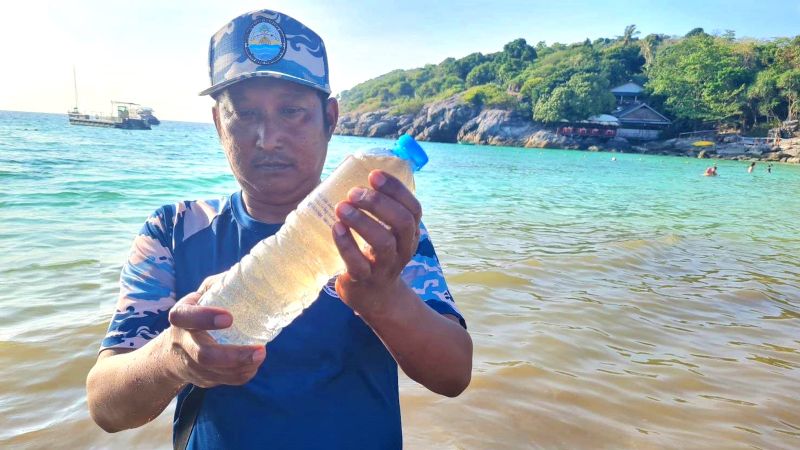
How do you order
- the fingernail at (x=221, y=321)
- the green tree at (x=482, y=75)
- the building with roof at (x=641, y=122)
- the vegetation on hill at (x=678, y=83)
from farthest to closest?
the green tree at (x=482, y=75) → the building with roof at (x=641, y=122) → the vegetation on hill at (x=678, y=83) → the fingernail at (x=221, y=321)

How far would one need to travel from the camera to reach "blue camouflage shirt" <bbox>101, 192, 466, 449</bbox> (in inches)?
58.6

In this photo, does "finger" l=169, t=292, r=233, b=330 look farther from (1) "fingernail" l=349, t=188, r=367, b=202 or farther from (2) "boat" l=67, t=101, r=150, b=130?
(2) "boat" l=67, t=101, r=150, b=130

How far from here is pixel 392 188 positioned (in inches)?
42.4

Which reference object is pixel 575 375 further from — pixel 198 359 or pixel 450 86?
pixel 450 86

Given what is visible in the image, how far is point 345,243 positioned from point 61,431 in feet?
8.65

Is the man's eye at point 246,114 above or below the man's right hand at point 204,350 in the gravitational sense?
above

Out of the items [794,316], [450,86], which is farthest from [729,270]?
[450,86]

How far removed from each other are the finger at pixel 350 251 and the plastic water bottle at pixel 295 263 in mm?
169

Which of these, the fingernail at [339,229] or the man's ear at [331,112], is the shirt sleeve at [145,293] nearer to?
the man's ear at [331,112]

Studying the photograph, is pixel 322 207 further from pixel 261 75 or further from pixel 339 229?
pixel 261 75

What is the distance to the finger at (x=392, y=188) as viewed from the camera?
1.07 meters

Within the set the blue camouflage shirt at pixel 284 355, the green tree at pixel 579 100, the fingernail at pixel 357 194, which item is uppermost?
the green tree at pixel 579 100

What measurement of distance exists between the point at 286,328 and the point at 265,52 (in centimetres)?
91

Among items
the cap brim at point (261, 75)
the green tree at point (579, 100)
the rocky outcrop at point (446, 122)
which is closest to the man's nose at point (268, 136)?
the cap brim at point (261, 75)
